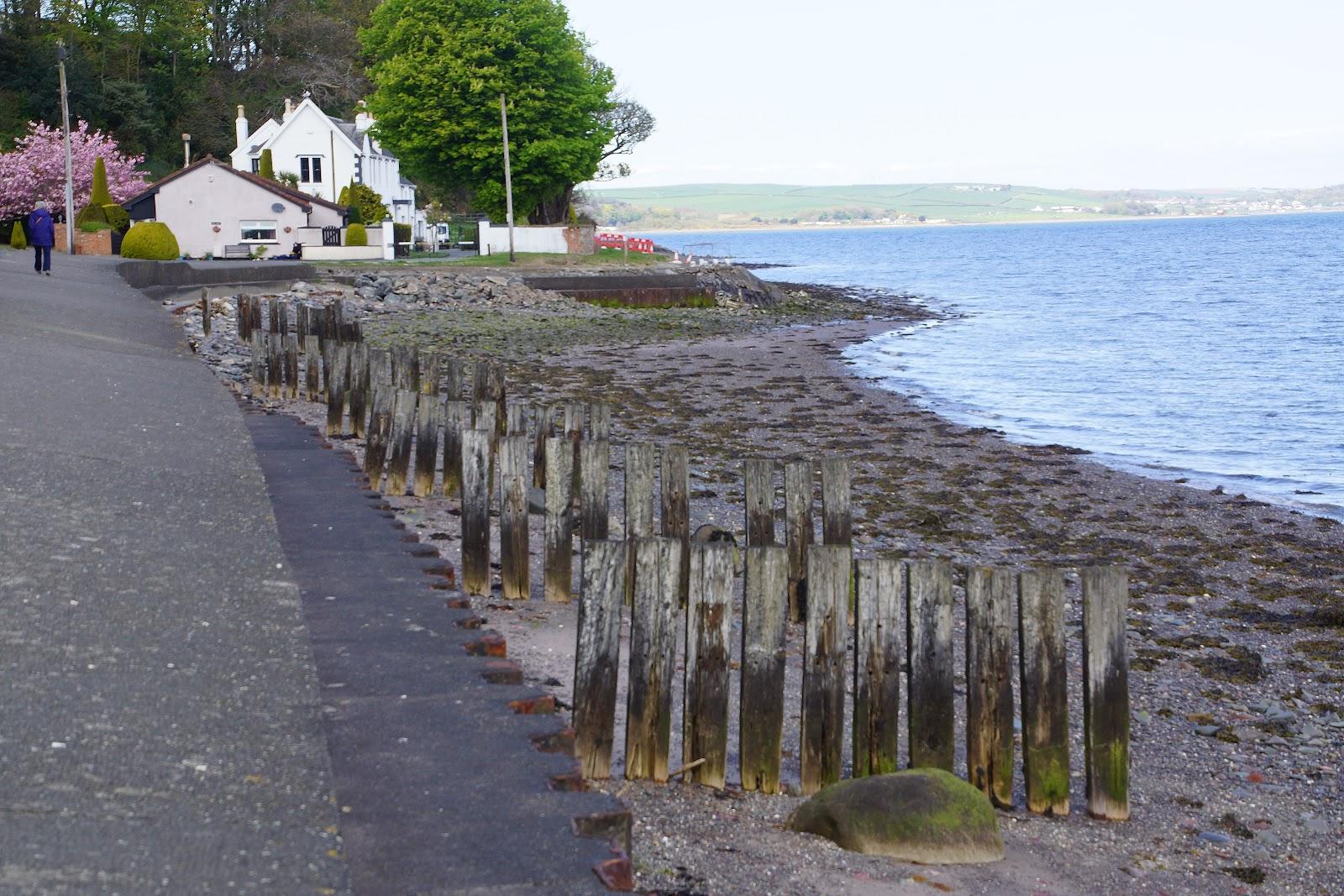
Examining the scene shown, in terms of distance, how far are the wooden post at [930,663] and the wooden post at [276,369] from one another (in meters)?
16.5

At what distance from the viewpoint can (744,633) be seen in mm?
7805

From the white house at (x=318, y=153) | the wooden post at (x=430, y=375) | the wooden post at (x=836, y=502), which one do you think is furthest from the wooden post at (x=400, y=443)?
the white house at (x=318, y=153)

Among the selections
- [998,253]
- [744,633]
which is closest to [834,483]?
[744,633]

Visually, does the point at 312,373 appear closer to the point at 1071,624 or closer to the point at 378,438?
the point at 378,438

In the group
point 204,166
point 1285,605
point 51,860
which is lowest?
point 1285,605

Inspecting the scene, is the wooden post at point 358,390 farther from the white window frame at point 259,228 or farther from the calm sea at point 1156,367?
the white window frame at point 259,228

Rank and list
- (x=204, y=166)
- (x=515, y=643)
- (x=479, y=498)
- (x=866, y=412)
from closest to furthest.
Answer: (x=515, y=643) < (x=479, y=498) < (x=866, y=412) < (x=204, y=166)

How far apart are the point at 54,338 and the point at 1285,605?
18.1m

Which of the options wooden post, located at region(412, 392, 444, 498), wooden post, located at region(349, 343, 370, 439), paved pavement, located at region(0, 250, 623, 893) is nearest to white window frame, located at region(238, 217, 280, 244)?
wooden post, located at region(349, 343, 370, 439)

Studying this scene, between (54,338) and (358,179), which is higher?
(358,179)

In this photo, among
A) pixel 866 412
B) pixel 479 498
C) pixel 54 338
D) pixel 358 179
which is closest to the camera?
pixel 479 498

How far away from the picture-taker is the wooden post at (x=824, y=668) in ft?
25.2

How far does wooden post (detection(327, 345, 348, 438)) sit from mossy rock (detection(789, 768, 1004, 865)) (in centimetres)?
1253

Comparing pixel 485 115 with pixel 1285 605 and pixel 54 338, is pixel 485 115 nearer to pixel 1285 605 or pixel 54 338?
pixel 54 338
